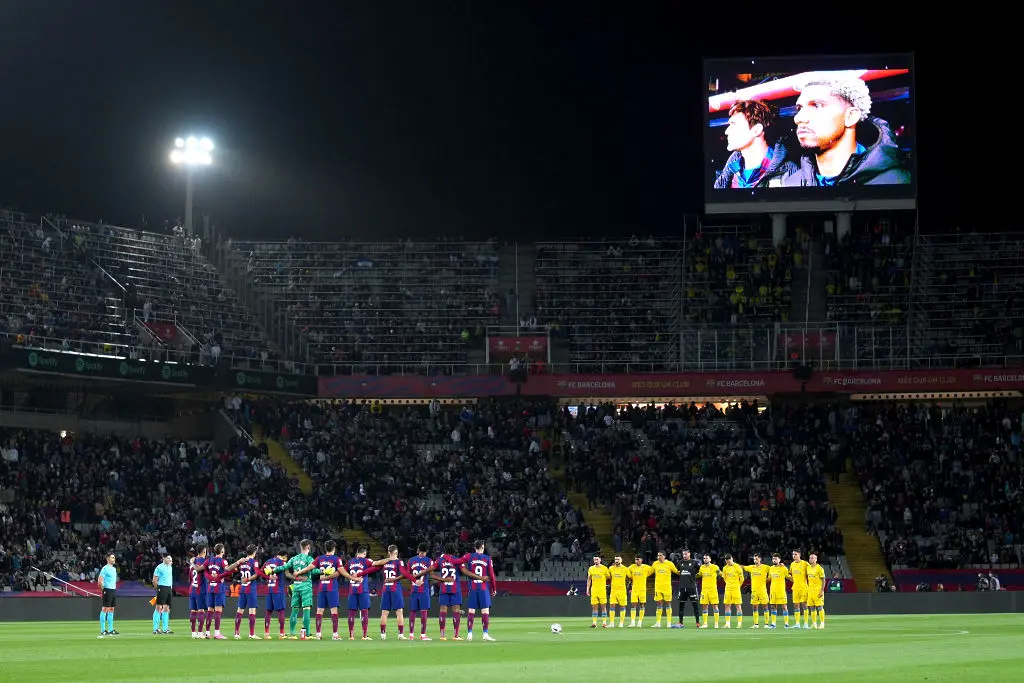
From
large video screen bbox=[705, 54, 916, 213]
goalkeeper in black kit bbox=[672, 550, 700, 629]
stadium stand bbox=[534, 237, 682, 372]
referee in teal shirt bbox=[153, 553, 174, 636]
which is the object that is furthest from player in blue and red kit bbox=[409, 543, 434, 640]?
large video screen bbox=[705, 54, 916, 213]

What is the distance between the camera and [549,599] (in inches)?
1925

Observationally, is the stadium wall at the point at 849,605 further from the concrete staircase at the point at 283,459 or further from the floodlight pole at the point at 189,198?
the floodlight pole at the point at 189,198

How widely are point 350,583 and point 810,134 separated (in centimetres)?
4088

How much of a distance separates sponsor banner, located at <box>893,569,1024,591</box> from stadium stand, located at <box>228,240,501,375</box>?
71.0 feet

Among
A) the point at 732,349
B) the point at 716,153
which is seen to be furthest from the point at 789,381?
the point at 716,153

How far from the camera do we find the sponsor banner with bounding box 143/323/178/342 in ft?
211

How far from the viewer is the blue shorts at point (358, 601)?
98.4 ft

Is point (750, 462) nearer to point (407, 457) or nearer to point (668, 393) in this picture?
point (668, 393)

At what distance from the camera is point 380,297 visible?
70.8 metres

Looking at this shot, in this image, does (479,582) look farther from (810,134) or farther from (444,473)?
(810,134)

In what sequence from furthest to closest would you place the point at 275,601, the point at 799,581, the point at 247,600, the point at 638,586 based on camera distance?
the point at 638,586 → the point at 799,581 → the point at 247,600 → the point at 275,601

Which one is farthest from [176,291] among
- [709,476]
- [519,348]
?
[709,476]

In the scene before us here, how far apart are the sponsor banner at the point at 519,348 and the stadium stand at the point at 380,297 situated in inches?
36.5

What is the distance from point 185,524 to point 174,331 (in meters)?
13.5
